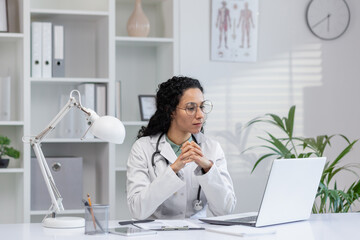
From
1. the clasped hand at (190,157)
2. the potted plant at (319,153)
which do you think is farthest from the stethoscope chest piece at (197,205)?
the potted plant at (319,153)

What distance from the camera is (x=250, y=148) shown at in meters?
3.98

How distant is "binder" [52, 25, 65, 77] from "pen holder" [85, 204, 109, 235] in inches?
69.4

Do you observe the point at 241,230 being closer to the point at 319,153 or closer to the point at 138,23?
the point at 319,153

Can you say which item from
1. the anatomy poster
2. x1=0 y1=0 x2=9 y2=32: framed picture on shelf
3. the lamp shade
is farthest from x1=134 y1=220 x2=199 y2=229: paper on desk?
x1=0 y1=0 x2=9 y2=32: framed picture on shelf

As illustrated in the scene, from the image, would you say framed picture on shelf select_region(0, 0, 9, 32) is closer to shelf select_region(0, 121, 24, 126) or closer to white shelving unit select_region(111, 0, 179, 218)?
shelf select_region(0, 121, 24, 126)

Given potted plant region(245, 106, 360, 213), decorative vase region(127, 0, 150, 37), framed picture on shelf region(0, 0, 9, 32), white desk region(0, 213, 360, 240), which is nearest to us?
white desk region(0, 213, 360, 240)

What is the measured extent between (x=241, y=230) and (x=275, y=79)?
2017mm

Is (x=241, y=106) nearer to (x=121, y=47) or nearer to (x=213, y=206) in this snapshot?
(x=121, y=47)

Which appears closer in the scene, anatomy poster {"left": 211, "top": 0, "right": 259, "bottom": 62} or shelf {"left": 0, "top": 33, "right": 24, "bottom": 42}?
shelf {"left": 0, "top": 33, "right": 24, "bottom": 42}

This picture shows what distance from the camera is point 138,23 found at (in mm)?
3914

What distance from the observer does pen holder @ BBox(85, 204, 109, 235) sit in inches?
85.2

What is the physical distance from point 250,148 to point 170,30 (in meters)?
0.91

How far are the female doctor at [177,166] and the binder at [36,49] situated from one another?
1.00 meters

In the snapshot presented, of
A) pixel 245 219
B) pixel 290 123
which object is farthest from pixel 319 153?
pixel 245 219
